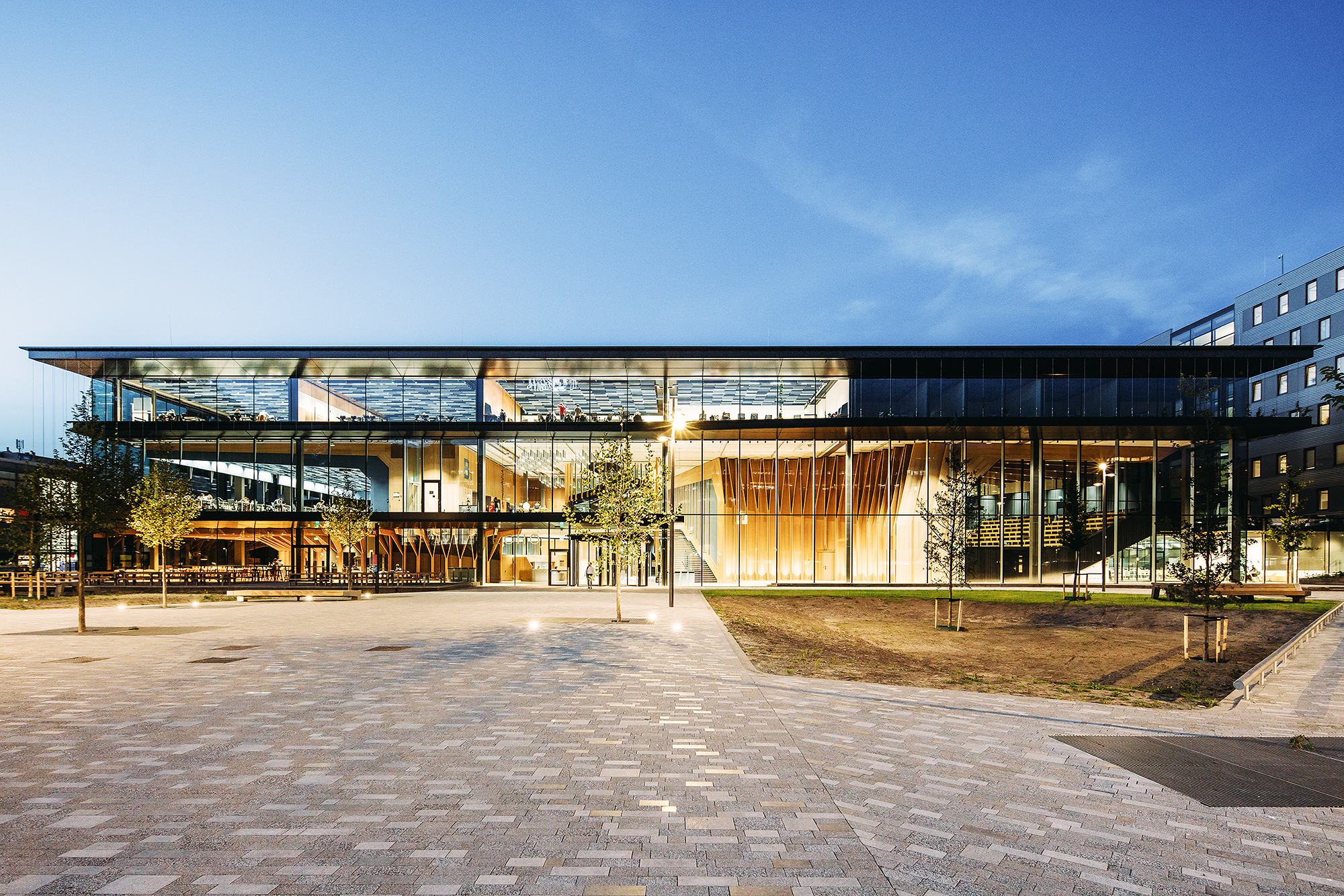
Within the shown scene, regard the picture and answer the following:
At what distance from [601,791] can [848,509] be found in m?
33.5

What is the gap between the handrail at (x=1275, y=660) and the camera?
455 inches

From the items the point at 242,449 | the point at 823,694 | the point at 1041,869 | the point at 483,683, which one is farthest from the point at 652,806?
the point at 242,449

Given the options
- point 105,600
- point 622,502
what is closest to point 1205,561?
point 622,502

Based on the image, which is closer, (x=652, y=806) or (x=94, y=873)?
(x=94, y=873)

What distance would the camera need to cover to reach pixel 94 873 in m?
4.62

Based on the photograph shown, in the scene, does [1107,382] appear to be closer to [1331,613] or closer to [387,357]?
[1331,613]

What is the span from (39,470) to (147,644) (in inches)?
500

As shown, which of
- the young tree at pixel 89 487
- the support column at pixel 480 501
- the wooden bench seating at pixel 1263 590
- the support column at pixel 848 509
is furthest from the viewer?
the support column at pixel 480 501

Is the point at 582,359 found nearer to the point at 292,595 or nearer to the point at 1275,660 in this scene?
the point at 292,595

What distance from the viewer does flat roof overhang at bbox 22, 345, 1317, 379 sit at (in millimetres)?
38219

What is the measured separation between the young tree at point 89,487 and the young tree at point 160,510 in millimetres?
490

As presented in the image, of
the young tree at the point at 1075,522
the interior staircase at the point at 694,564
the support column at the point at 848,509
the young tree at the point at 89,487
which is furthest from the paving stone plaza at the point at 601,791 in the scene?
the interior staircase at the point at 694,564

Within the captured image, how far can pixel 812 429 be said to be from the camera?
1491 inches

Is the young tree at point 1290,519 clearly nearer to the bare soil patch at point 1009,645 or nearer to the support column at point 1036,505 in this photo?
the support column at point 1036,505
